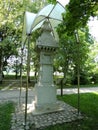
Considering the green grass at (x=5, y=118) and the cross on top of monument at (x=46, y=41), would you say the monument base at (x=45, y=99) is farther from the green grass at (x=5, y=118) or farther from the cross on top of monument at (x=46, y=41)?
the cross on top of monument at (x=46, y=41)

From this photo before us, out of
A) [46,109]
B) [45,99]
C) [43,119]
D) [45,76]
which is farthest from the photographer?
[45,76]

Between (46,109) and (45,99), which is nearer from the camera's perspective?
(46,109)

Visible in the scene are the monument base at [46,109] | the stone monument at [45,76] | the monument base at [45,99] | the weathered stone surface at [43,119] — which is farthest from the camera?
the stone monument at [45,76]

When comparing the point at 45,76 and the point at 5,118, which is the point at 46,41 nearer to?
the point at 45,76

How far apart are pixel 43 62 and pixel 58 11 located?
2411mm

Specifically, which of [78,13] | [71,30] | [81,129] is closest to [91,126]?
[81,129]

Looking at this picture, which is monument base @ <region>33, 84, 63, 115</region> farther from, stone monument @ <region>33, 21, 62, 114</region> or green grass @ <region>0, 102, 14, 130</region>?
green grass @ <region>0, 102, 14, 130</region>

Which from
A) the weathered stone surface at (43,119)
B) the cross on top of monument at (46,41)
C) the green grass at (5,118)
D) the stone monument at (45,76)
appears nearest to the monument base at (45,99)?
the stone monument at (45,76)

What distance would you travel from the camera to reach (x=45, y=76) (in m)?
8.65

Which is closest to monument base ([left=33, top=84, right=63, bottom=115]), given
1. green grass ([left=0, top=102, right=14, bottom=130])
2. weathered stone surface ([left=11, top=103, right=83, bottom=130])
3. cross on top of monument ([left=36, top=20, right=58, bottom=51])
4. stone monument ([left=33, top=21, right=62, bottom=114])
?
stone monument ([left=33, top=21, right=62, bottom=114])

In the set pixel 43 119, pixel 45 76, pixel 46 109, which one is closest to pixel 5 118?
pixel 43 119

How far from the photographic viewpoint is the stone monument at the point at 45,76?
27.6 ft

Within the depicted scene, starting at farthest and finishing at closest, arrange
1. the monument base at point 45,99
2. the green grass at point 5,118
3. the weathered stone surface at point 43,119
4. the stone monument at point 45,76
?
the stone monument at point 45,76, the monument base at point 45,99, the weathered stone surface at point 43,119, the green grass at point 5,118

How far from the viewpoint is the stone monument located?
841 cm
